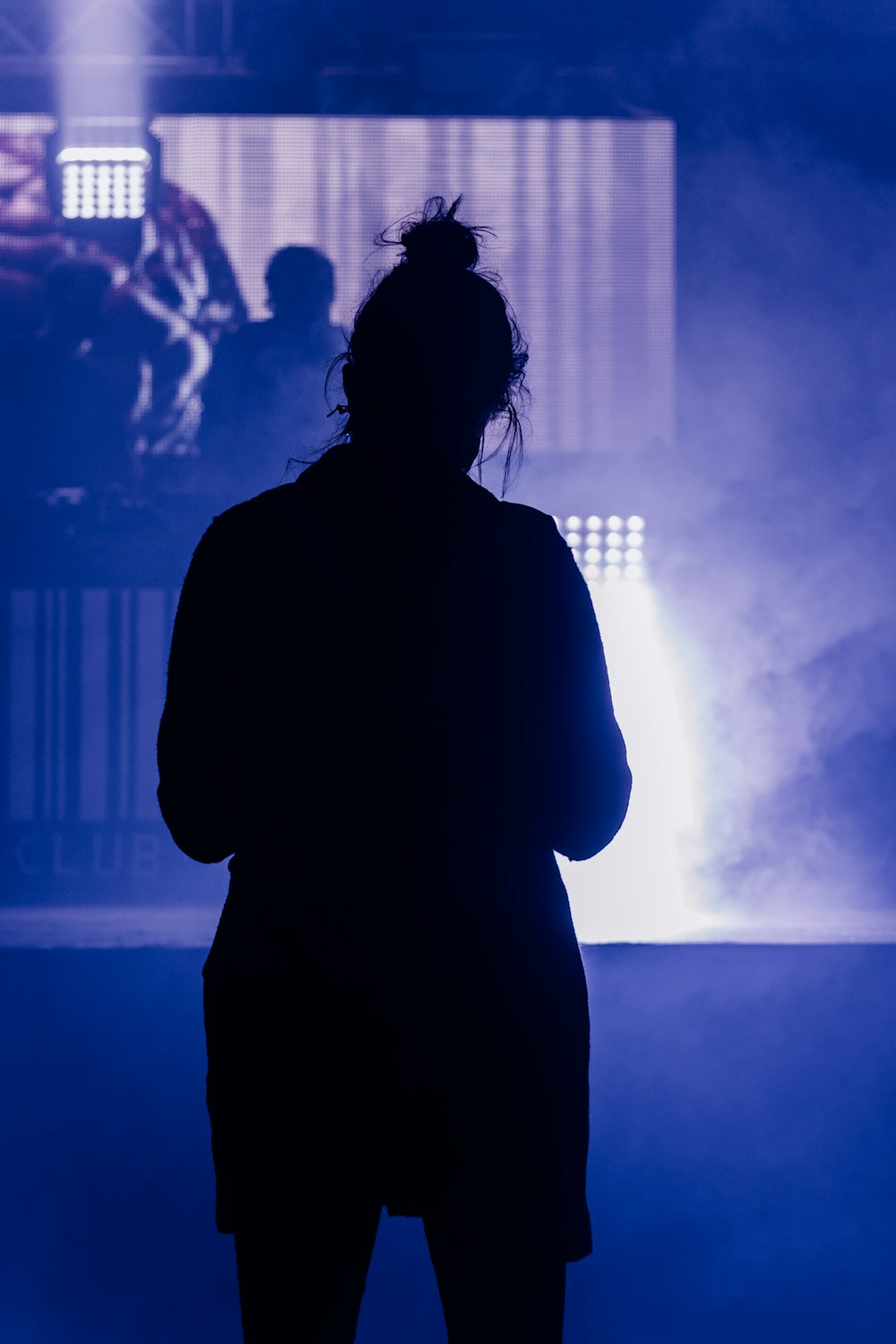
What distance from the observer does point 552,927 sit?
0.76m

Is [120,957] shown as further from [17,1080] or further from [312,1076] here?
[312,1076]

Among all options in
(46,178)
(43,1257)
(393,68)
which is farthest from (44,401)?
(43,1257)

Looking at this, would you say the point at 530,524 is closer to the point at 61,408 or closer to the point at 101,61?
the point at 61,408

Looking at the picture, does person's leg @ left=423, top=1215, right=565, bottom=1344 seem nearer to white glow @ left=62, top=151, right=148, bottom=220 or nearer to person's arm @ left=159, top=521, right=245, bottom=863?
person's arm @ left=159, top=521, right=245, bottom=863

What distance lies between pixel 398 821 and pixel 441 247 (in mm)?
385

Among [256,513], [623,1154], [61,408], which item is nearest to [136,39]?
[61,408]

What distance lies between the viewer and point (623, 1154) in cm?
182

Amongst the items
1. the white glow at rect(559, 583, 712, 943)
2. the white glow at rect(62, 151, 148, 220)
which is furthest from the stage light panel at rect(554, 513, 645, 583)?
the white glow at rect(62, 151, 148, 220)

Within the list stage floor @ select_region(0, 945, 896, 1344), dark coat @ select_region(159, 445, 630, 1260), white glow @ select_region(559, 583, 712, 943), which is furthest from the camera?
white glow @ select_region(559, 583, 712, 943)

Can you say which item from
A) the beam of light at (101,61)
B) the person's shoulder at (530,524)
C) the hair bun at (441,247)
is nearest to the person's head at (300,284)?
the beam of light at (101,61)

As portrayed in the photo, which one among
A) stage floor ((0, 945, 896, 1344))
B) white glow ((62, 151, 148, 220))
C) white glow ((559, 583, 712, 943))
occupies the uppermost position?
white glow ((62, 151, 148, 220))

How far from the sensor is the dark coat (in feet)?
2.46

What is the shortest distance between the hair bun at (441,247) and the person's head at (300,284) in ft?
4.17

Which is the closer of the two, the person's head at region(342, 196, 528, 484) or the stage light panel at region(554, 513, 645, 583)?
the person's head at region(342, 196, 528, 484)
